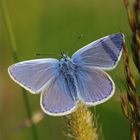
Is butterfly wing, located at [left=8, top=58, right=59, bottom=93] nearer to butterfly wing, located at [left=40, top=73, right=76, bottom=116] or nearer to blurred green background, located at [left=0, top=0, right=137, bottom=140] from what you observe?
butterfly wing, located at [left=40, top=73, right=76, bottom=116]

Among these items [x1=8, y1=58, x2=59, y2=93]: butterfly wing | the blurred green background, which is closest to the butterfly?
[x1=8, y1=58, x2=59, y2=93]: butterfly wing

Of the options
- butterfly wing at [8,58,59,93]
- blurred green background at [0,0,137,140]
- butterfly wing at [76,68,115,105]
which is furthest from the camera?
blurred green background at [0,0,137,140]

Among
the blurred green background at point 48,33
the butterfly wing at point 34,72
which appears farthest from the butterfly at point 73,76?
the blurred green background at point 48,33

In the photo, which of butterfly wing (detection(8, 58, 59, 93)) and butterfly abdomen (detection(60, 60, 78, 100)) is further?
butterfly abdomen (detection(60, 60, 78, 100))

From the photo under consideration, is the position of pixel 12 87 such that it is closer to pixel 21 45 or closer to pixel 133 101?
pixel 21 45

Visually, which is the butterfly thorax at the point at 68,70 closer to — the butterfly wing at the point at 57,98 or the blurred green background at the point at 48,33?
the butterfly wing at the point at 57,98

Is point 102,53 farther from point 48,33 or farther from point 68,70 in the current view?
point 48,33
